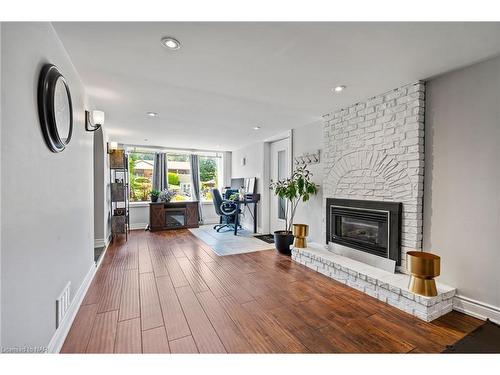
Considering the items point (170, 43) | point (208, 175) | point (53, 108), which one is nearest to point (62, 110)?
point (53, 108)

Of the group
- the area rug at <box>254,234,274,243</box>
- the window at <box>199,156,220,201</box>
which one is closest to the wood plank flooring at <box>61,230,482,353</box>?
the area rug at <box>254,234,274,243</box>

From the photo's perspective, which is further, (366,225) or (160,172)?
(160,172)

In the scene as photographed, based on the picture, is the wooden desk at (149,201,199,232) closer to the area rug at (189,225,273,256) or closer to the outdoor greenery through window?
the area rug at (189,225,273,256)

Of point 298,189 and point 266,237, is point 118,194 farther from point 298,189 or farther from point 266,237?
point 298,189

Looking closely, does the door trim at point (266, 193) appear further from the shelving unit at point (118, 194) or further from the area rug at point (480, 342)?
the area rug at point (480, 342)

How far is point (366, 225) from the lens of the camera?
277cm

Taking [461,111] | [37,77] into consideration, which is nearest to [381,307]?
[461,111]

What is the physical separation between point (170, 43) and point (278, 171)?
139 inches

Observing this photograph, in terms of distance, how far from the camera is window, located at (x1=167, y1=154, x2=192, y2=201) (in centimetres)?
640

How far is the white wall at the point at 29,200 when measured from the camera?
3.23 ft

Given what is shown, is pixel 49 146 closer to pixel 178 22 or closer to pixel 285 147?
pixel 178 22

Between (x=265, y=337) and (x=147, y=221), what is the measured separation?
203 inches

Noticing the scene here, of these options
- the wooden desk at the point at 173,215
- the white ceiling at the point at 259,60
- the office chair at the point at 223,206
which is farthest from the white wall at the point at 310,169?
the wooden desk at the point at 173,215

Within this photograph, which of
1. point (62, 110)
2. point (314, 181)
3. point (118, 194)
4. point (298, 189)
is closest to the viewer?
point (62, 110)
